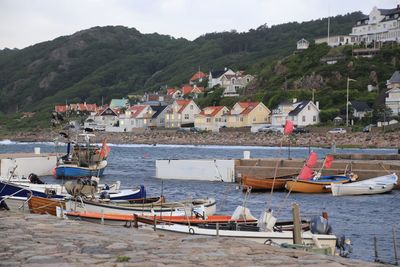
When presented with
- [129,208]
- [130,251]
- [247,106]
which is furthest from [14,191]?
[247,106]

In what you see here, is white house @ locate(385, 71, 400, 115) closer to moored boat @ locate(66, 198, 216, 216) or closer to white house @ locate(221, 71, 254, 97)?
white house @ locate(221, 71, 254, 97)

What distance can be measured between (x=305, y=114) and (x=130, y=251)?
90.0 metres

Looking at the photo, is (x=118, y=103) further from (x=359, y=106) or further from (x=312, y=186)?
Result: (x=312, y=186)

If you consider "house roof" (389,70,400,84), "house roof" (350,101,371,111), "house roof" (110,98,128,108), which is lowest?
"house roof" (350,101,371,111)

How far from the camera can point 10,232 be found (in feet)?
40.8

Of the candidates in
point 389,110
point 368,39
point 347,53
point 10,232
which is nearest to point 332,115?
point 389,110

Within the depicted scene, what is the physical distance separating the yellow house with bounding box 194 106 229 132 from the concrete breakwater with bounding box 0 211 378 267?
327 feet

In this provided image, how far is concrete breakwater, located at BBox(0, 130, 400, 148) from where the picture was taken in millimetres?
79562

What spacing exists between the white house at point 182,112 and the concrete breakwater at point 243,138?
A: 5063 mm

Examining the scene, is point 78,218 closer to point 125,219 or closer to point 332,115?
point 125,219

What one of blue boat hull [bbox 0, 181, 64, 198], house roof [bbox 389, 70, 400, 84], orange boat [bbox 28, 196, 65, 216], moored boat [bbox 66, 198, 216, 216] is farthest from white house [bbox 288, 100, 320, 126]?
orange boat [bbox 28, 196, 65, 216]

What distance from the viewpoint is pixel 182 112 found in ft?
401

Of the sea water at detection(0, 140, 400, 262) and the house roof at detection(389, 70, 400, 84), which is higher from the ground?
the house roof at detection(389, 70, 400, 84)

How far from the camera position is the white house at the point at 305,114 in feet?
323
